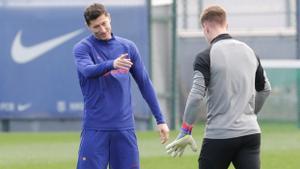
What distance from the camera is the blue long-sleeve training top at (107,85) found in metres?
7.05

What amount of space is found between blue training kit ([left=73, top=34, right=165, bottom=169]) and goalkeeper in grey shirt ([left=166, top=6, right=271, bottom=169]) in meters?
0.47

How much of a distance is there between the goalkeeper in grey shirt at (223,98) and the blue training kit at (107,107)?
474mm

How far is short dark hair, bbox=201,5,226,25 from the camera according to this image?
6633 mm

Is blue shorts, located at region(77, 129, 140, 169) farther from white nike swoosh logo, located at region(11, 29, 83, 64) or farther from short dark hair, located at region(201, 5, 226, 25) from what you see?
white nike swoosh logo, located at region(11, 29, 83, 64)

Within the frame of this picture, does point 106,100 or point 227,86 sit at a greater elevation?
point 227,86

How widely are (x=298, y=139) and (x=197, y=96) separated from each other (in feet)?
42.3

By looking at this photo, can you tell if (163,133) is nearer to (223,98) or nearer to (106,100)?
(106,100)

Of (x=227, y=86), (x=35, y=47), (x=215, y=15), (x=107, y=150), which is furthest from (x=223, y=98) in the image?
(x=35, y=47)

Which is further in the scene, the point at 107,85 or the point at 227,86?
the point at 107,85

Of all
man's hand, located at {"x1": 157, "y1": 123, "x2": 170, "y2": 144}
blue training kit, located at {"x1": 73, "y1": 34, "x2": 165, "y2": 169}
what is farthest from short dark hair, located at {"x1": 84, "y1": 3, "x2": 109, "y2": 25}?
man's hand, located at {"x1": 157, "y1": 123, "x2": 170, "y2": 144}

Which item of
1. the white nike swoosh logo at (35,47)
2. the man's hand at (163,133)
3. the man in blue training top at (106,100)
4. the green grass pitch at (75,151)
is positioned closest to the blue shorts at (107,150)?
the man in blue training top at (106,100)

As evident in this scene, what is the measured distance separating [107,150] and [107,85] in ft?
1.65

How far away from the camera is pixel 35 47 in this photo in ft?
75.1

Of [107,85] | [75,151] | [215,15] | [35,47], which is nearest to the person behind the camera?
[215,15]
